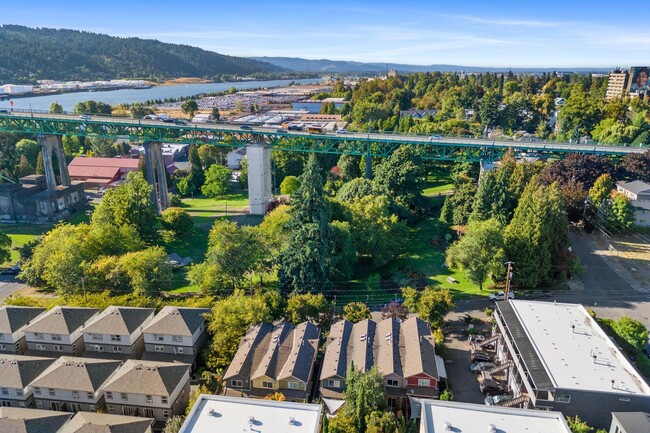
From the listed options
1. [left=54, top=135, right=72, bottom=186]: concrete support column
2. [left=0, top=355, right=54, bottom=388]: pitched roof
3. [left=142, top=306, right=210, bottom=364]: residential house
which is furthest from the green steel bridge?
[left=0, top=355, right=54, bottom=388]: pitched roof

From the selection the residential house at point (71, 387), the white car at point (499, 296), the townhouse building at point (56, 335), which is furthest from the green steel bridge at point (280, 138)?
the residential house at point (71, 387)

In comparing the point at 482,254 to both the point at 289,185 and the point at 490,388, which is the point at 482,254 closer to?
the point at 490,388

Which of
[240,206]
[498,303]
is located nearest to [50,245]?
[240,206]

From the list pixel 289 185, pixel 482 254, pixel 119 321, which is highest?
pixel 482 254

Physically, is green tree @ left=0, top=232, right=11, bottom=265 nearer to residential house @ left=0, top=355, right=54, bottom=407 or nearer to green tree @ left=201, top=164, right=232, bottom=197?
residential house @ left=0, top=355, right=54, bottom=407

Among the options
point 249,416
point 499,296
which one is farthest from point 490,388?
Answer: point 249,416
